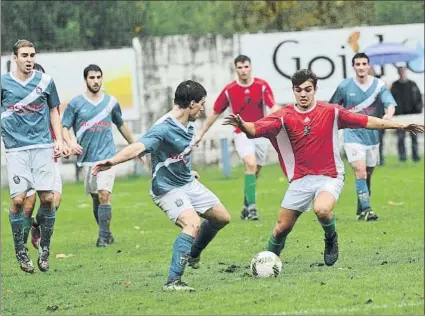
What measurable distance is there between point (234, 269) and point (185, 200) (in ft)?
4.56

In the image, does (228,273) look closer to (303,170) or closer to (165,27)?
(303,170)

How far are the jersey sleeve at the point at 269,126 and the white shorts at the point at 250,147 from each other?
19.8ft

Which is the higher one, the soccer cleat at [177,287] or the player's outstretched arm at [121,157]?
the player's outstretched arm at [121,157]

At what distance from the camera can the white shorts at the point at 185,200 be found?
452 inches

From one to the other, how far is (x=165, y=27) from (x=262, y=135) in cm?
2338

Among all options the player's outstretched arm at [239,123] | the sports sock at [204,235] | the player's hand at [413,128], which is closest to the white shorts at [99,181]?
the sports sock at [204,235]

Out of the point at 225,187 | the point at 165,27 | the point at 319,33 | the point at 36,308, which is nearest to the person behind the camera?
the point at 36,308

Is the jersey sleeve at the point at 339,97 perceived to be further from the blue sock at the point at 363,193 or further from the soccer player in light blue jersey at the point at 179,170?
the soccer player in light blue jersey at the point at 179,170

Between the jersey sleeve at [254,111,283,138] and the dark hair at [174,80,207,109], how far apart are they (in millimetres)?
779

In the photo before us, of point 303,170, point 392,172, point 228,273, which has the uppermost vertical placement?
point 303,170

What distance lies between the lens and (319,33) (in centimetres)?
3017

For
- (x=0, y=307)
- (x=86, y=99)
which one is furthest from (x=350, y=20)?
(x=0, y=307)

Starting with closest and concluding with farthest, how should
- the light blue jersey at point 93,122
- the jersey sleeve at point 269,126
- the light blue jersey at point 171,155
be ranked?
the light blue jersey at point 171,155, the jersey sleeve at point 269,126, the light blue jersey at point 93,122

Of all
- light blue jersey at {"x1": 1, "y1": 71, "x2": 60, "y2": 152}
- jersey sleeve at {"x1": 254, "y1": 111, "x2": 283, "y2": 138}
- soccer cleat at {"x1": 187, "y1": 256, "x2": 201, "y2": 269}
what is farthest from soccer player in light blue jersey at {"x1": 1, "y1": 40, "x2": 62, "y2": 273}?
jersey sleeve at {"x1": 254, "y1": 111, "x2": 283, "y2": 138}
